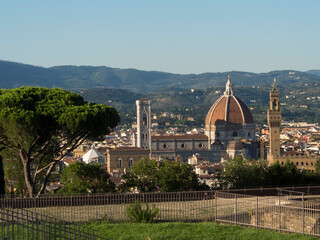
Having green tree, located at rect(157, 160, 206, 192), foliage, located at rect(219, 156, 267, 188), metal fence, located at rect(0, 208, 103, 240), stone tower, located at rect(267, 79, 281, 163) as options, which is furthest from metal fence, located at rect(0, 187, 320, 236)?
stone tower, located at rect(267, 79, 281, 163)

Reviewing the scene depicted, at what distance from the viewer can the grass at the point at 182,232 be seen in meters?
12.9

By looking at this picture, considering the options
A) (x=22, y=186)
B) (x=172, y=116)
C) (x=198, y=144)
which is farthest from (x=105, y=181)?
(x=172, y=116)

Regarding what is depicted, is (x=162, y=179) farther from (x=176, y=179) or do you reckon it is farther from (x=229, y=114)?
(x=229, y=114)

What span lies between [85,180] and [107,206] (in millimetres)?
8361

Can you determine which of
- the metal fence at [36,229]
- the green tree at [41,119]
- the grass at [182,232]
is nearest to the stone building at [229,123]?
the green tree at [41,119]

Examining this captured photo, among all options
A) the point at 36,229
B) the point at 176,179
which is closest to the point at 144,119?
the point at 176,179

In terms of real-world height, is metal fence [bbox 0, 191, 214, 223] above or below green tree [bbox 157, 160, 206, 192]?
above

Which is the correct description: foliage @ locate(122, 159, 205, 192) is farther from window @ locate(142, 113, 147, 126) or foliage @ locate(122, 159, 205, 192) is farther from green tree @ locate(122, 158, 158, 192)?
window @ locate(142, 113, 147, 126)

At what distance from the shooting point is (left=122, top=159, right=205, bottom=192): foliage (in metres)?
23.5

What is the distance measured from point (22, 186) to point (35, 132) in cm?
717

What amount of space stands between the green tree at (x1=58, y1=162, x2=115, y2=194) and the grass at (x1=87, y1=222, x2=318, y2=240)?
8.88 meters

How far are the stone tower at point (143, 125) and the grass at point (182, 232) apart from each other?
6321cm

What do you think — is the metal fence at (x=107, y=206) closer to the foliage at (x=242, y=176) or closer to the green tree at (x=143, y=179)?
Answer: the green tree at (x=143, y=179)

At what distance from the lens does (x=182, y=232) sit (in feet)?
43.4
